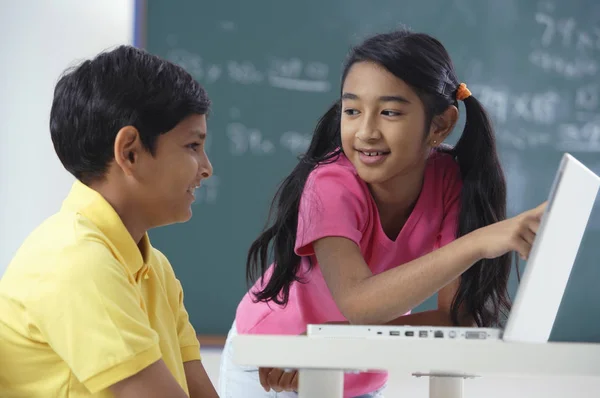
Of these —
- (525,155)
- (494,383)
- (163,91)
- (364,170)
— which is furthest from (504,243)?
(525,155)

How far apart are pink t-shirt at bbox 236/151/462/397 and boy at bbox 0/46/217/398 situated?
213mm

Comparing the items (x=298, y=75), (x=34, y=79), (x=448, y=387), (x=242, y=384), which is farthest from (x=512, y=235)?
(x=34, y=79)

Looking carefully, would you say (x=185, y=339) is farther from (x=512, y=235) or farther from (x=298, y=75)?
(x=298, y=75)

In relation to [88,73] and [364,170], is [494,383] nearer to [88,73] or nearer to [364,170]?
[364,170]

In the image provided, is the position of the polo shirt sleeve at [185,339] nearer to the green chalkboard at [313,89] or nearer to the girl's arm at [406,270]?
the girl's arm at [406,270]

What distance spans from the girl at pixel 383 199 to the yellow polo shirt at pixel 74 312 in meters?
0.36

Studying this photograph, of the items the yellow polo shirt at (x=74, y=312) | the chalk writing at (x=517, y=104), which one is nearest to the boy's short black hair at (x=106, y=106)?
the yellow polo shirt at (x=74, y=312)

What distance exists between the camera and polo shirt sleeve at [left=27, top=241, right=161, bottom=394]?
859mm

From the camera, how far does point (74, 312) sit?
0.86 m

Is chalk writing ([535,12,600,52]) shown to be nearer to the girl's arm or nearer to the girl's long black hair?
the girl's long black hair

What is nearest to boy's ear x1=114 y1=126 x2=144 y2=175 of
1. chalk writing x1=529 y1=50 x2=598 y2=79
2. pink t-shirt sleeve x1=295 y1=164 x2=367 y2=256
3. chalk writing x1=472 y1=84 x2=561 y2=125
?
pink t-shirt sleeve x1=295 y1=164 x2=367 y2=256

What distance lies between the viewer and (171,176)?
112 centimetres

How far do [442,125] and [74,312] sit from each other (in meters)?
0.78

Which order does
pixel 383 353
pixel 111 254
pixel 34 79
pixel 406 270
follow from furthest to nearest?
pixel 34 79 → pixel 406 270 → pixel 111 254 → pixel 383 353
